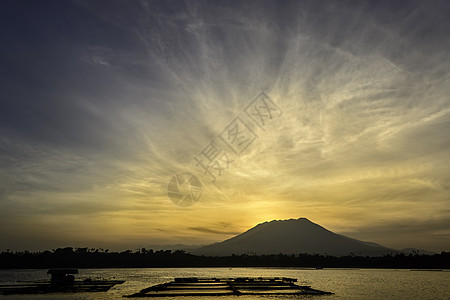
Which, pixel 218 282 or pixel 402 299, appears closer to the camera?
pixel 402 299

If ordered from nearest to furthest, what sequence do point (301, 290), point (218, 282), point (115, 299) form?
point (115, 299)
point (301, 290)
point (218, 282)

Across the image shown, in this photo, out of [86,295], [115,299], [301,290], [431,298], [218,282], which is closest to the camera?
[115,299]

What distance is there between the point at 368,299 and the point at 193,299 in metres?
25.9

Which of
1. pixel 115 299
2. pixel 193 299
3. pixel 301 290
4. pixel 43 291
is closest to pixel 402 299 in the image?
pixel 301 290

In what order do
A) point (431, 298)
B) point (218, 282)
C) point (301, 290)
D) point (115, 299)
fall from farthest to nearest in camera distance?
point (218, 282) → point (301, 290) → point (431, 298) → point (115, 299)

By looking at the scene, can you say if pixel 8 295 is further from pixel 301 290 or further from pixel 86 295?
pixel 301 290

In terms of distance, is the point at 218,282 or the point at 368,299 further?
the point at 218,282

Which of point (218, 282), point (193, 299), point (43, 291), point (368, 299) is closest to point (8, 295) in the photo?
point (43, 291)

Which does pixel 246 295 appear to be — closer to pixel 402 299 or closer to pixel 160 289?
pixel 160 289

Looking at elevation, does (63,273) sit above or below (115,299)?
above

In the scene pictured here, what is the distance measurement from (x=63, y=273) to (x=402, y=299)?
53.2 m

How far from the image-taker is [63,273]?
61094 millimetres

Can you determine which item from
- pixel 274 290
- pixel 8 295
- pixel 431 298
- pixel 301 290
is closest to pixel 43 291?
pixel 8 295

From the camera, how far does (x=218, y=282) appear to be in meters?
76.5
